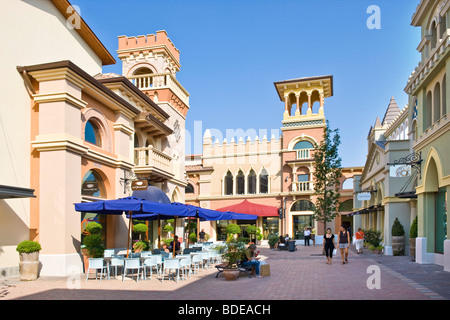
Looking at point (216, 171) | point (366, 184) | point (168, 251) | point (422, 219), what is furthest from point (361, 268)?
point (216, 171)

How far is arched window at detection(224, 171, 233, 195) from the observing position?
40.8 m

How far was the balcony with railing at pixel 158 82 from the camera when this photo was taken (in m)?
26.0

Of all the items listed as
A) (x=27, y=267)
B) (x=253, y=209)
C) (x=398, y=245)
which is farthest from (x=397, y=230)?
(x=27, y=267)

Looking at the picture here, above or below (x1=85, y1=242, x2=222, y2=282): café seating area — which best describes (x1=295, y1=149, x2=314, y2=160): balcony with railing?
above

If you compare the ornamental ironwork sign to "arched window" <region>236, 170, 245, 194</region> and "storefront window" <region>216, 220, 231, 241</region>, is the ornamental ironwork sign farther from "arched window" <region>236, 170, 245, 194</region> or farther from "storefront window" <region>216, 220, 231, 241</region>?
"storefront window" <region>216, 220, 231, 241</region>

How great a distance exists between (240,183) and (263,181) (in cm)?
240

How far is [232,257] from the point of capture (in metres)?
13.1

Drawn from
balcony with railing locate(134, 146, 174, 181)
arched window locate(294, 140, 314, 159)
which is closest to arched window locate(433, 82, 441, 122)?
balcony with railing locate(134, 146, 174, 181)

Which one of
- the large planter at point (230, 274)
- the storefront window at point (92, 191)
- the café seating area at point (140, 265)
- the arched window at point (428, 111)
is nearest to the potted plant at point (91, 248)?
the café seating area at point (140, 265)

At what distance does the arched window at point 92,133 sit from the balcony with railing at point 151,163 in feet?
10.9

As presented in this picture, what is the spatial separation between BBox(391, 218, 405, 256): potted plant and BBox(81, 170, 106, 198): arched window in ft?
48.6

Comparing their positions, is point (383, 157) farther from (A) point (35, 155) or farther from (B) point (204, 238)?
(A) point (35, 155)

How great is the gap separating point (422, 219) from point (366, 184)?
16266 millimetres

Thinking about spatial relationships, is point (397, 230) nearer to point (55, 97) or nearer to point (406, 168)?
point (406, 168)
